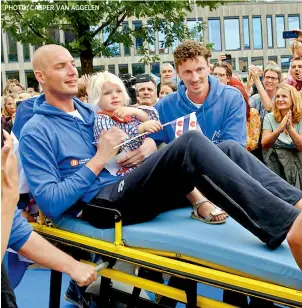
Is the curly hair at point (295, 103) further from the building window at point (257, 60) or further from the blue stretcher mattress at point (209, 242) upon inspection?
the building window at point (257, 60)

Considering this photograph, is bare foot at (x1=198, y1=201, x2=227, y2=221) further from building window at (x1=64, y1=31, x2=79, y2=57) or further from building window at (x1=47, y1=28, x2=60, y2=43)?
building window at (x1=47, y1=28, x2=60, y2=43)

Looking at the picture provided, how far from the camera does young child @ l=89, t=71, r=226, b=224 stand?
9.50ft

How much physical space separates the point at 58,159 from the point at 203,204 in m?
0.86

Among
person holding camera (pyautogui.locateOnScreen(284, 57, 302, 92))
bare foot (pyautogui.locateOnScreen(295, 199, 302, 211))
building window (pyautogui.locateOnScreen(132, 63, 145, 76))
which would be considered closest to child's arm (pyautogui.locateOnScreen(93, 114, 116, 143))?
bare foot (pyautogui.locateOnScreen(295, 199, 302, 211))

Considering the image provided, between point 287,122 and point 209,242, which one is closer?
point 209,242

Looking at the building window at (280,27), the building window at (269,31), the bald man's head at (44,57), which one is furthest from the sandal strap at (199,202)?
the building window at (269,31)

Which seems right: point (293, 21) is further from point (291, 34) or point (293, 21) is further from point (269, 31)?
point (291, 34)

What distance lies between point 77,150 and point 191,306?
1122 millimetres

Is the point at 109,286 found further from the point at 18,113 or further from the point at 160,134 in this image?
the point at 18,113

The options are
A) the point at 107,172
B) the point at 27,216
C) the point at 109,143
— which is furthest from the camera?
the point at 27,216

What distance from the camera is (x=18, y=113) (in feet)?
12.3

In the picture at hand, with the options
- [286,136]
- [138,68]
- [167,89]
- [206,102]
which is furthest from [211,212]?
[138,68]

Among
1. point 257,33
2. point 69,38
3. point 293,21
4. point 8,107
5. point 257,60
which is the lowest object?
point 8,107

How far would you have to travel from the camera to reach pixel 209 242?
2.53 metres
